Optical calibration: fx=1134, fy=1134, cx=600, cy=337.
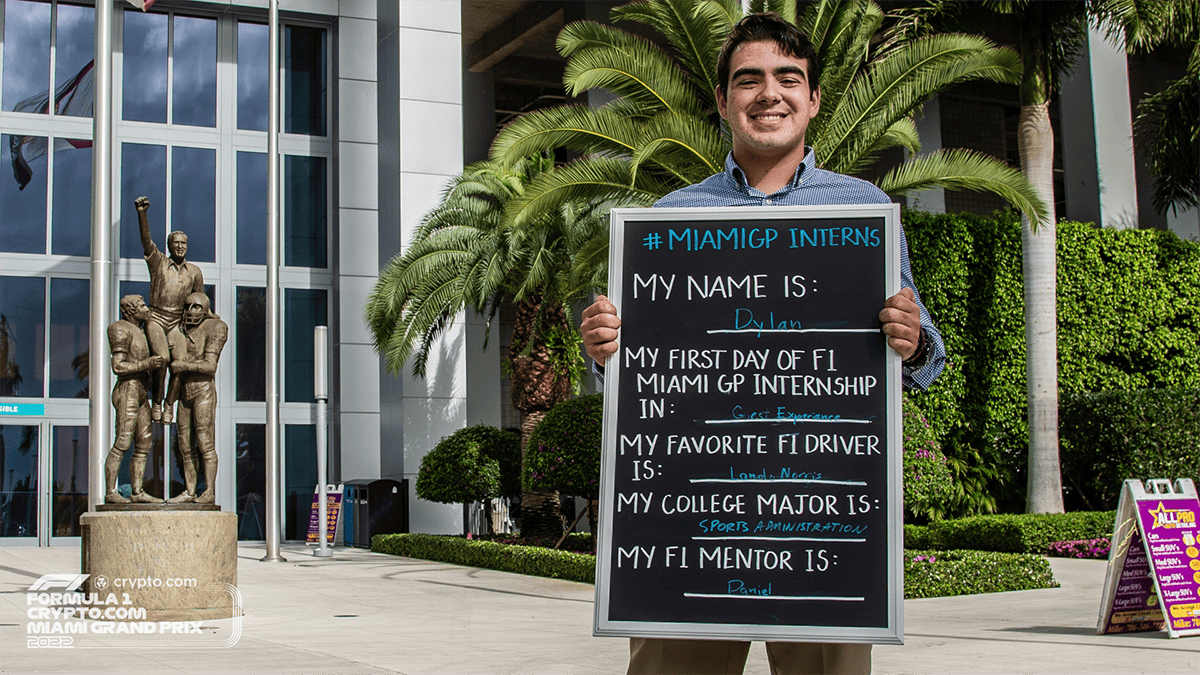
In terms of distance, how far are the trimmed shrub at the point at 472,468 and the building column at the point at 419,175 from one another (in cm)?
231

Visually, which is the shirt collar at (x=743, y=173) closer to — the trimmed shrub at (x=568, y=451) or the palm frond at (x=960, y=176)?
the palm frond at (x=960, y=176)

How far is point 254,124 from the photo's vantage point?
23562 millimetres

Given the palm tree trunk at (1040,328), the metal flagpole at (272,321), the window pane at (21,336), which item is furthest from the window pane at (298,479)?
the palm tree trunk at (1040,328)

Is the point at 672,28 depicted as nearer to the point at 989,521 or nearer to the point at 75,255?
the point at 989,521

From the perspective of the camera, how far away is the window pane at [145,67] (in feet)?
74.9

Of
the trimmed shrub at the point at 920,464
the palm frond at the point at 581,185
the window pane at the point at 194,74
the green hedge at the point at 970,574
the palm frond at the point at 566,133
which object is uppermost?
the window pane at the point at 194,74

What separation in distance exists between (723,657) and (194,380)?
849cm

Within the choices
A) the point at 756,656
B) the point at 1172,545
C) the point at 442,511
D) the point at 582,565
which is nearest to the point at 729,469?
the point at 756,656

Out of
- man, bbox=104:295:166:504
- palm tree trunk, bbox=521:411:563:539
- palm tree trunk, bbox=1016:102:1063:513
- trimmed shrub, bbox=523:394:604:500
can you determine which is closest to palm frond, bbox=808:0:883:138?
palm tree trunk, bbox=1016:102:1063:513

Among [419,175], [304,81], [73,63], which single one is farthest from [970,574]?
[73,63]

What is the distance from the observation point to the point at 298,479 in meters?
22.9

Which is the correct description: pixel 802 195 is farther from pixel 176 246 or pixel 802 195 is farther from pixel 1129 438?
pixel 1129 438

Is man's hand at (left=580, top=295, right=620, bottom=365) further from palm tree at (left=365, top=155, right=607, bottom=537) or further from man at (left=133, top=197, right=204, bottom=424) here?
palm tree at (left=365, top=155, right=607, bottom=537)

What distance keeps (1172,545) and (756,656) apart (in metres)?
3.14
